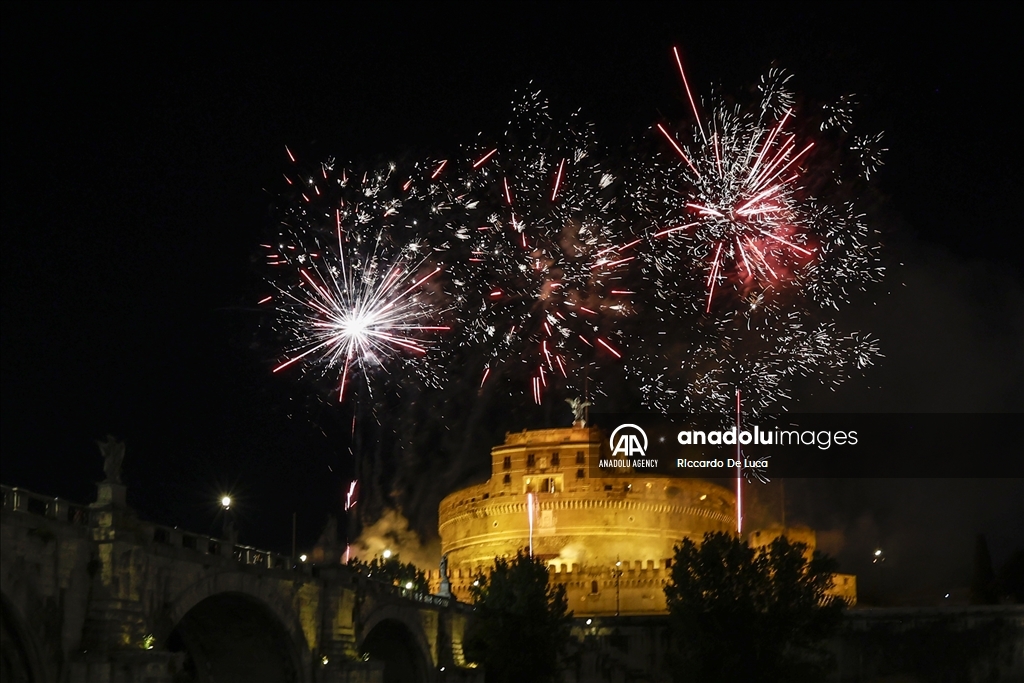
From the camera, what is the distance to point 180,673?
86.6 feet

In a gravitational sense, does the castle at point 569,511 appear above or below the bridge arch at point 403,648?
above

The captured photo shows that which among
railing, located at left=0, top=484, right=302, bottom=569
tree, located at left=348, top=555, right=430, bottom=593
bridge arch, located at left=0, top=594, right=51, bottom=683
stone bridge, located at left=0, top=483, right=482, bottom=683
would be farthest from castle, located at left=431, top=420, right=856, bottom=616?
bridge arch, located at left=0, top=594, right=51, bottom=683

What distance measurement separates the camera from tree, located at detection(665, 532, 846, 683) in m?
45.6

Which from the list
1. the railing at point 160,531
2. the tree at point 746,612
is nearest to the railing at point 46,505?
the railing at point 160,531

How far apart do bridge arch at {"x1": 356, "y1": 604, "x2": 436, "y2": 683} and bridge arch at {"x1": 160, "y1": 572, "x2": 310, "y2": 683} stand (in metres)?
8.27

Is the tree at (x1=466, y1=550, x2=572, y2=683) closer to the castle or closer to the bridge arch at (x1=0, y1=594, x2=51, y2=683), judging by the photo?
the castle

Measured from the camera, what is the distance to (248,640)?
33.8 meters

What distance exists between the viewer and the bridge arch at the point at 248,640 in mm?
32844

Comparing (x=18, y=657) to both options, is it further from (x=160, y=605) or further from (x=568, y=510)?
(x=568, y=510)

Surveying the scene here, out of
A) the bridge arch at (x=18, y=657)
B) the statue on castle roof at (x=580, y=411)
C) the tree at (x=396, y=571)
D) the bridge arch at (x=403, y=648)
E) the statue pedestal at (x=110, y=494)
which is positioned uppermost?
the statue on castle roof at (x=580, y=411)

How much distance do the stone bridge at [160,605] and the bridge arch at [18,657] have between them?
0.7 inches

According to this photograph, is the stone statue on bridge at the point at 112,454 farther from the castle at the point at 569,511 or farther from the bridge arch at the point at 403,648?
the castle at the point at 569,511

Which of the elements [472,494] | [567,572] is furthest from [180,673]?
[472,494]

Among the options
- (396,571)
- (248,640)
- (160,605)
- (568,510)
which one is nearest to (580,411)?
(568,510)
